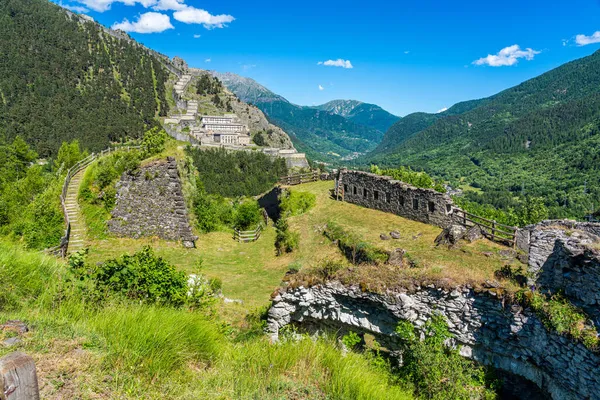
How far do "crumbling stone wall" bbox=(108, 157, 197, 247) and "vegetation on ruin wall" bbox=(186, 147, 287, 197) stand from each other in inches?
1072

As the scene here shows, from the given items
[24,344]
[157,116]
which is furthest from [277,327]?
[157,116]

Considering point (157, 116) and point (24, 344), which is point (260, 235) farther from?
point (157, 116)

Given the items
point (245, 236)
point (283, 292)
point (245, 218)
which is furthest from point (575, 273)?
point (245, 218)

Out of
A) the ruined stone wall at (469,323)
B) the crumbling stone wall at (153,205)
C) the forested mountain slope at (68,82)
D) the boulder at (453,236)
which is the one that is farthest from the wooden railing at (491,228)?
the forested mountain slope at (68,82)

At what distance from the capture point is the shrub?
725 centimetres

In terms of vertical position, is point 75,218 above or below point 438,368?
above

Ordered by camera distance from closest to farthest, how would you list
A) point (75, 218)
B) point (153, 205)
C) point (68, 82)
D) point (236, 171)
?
point (75, 218) < point (153, 205) < point (236, 171) < point (68, 82)

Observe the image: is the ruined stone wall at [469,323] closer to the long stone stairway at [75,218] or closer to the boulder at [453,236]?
the boulder at [453,236]

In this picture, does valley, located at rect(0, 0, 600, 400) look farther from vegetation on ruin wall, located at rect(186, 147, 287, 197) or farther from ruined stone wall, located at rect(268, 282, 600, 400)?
vegetation on ruin wall, located at rect(186, 147, 287, 197)

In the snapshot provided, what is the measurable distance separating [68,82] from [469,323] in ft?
453

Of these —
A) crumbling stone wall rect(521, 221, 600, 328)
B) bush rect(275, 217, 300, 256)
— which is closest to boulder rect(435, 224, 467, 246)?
crumbling stone wall rect(521, 221, 600, 328)

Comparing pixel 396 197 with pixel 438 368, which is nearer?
pixel 438 368

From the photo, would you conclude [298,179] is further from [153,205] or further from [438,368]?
[438,368]

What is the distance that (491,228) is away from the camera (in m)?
17.0
